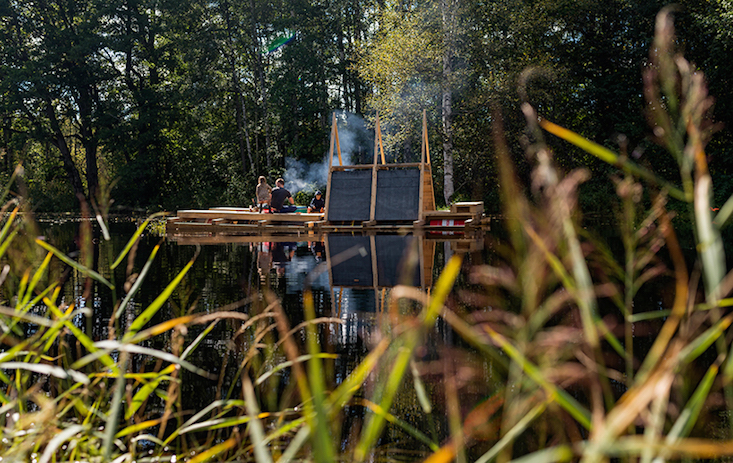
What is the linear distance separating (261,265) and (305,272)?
1.09 m

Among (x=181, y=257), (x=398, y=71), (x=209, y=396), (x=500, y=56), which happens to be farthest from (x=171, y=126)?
(x=209, y=396)

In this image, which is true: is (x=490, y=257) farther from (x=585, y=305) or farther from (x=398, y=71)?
(x=398, y=71)

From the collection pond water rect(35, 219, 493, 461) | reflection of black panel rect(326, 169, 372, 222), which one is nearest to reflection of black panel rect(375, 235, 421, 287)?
pond water rect(35, 219, 493, 461)

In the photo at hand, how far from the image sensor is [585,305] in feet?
2.98

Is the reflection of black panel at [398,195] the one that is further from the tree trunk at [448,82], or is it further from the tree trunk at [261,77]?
the tree trunk at [261,77]

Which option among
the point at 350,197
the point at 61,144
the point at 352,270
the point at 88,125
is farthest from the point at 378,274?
the point at 61,144

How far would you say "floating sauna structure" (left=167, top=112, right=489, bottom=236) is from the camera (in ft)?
47.8

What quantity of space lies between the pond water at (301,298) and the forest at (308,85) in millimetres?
10903

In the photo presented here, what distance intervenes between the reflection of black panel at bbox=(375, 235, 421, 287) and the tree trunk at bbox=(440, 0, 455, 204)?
9761mm

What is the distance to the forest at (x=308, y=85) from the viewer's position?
21984 millimetres

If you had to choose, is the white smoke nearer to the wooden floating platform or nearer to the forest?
the forest

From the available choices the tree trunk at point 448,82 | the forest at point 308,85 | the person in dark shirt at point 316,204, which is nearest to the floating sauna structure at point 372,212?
the person in dark shirt at point 316,204

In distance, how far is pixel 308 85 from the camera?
3145 cm

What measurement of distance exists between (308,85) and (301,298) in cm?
2636
